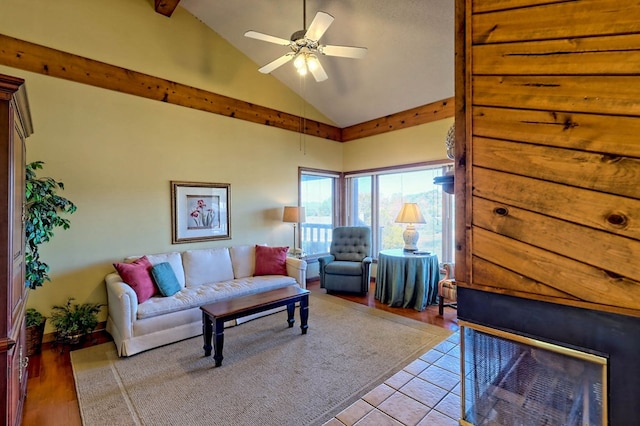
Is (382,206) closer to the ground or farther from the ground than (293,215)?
farther from the ground

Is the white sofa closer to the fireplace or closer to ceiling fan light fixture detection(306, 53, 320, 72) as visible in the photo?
ceiling fan light fixture detection(306, 53, 320, 72)

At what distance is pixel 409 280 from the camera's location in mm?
3967

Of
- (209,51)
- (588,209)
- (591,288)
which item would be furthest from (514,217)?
(209,51)

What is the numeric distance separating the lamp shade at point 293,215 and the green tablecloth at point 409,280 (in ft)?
4.84

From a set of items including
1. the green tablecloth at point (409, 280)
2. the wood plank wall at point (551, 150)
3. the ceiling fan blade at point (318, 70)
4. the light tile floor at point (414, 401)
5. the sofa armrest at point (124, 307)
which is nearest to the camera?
the wood plank wall at point (551, 150)

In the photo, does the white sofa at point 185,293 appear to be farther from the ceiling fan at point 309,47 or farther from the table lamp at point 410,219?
the ceiling fan at point 309,47

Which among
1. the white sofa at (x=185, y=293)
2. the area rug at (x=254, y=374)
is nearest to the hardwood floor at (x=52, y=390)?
the area rug at (x=254, y=374)

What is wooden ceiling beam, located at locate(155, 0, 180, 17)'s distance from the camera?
356 centimetres

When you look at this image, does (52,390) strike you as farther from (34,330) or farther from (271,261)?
(271,261)

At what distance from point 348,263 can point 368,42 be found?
3192 mm

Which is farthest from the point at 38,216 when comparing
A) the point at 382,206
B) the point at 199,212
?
the point at 382,206

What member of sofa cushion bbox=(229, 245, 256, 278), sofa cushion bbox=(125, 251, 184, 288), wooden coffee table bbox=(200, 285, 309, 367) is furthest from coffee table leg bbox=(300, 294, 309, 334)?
sofa cushion bbox=(125, 251, 184, 288)

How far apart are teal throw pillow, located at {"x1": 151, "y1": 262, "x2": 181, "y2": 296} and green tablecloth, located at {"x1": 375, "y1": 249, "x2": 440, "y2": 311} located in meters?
2.74

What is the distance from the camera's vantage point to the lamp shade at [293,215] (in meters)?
4.77
